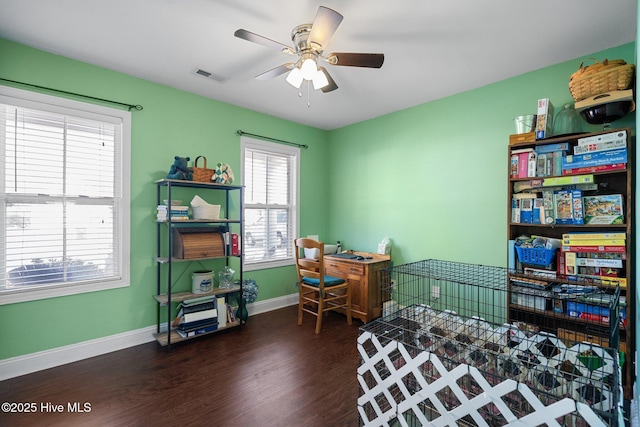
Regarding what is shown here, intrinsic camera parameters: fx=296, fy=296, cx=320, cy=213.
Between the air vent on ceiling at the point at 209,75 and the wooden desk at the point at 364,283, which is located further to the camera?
the wooden desk at the point at 364,283

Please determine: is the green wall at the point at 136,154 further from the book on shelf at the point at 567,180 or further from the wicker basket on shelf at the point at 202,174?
the book on shelf at the point at 567,180

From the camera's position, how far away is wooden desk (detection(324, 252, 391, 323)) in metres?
3.50

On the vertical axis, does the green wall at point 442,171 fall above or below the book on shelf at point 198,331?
above

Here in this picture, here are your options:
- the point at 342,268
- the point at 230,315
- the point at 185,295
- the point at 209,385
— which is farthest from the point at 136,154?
the point at 342,268

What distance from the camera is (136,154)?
296 cm

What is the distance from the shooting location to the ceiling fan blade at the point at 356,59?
78.2 inches

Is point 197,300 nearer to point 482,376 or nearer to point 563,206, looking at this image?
point 482,376

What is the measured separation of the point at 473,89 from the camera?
10.3ft

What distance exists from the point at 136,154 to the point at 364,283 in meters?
2.81

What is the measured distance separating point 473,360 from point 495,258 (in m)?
1.53

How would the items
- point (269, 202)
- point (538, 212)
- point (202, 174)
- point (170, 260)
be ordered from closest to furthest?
1. point (538, 212)
2. point (170, 260)
3. point (202, 174)
4. point (269, 202)

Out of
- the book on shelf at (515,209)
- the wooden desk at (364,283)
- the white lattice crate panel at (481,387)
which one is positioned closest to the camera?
the white lattice crate panel at (481,387)

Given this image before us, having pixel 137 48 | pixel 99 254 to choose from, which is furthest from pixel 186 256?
pixel 137 48

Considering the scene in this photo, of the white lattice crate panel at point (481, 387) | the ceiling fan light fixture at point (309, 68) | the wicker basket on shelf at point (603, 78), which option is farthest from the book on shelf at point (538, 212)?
the ceiling fan light fixture at point (309, 68)
